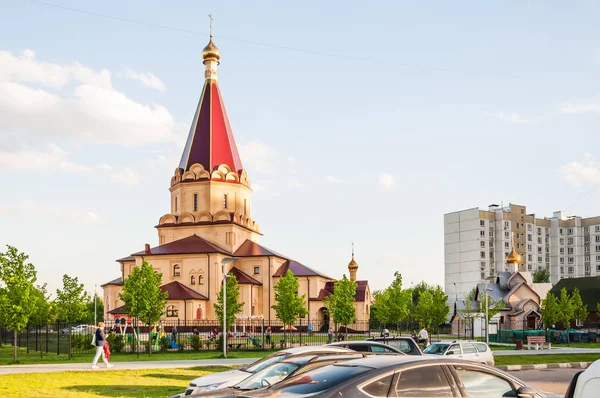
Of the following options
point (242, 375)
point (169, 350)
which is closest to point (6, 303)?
point (169, 350)

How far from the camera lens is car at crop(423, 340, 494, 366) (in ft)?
69.9

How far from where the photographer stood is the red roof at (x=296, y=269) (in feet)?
215

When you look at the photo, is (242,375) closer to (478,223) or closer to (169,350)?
(169,350)

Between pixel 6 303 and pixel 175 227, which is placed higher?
pixel 175 227

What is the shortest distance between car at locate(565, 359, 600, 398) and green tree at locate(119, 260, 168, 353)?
3067 cm

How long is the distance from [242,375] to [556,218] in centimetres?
11069

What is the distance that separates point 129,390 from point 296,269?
164ft

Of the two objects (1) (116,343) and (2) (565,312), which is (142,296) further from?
(2) (565,312)

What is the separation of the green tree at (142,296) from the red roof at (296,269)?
102ft

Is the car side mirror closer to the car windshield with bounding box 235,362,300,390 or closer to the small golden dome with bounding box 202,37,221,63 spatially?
the car windshield with bounding box 235,362,300,390

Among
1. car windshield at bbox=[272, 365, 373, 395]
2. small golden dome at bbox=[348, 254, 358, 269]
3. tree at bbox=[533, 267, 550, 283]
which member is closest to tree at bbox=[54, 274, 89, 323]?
car windshield at bbox=[272, 365, 373, 395]

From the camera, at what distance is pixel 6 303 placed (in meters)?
27.4

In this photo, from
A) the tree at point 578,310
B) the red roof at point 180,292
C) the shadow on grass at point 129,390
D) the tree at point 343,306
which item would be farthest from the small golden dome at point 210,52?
the shadow on grass at point 129,390

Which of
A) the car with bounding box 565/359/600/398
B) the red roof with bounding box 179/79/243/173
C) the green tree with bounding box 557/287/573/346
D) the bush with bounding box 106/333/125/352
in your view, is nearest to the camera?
the car with bounding box 565/359/600/398
